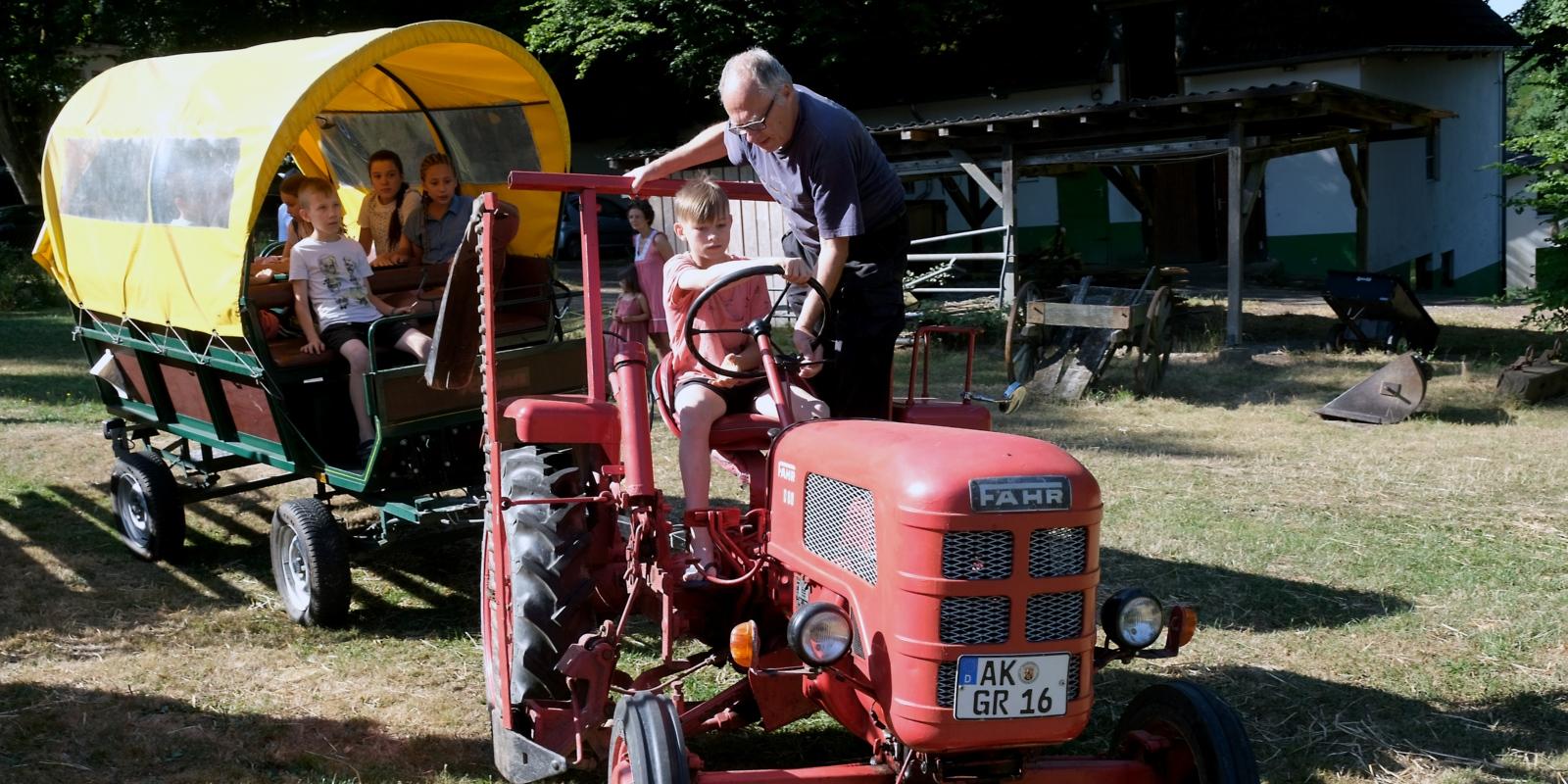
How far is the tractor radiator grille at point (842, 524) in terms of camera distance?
330 cm

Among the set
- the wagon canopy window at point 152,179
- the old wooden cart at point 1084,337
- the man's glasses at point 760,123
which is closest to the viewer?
the man's glasses at point 760,123

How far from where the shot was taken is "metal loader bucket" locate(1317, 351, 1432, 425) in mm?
10516

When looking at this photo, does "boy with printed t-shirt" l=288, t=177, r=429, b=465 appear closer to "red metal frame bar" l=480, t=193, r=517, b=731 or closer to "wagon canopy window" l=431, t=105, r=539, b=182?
"wagon canopy window" l=431, t=105, r=539, b=182

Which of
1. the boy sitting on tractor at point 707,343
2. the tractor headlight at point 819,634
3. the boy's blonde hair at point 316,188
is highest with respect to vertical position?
the boy's blonde hair at point 316,188

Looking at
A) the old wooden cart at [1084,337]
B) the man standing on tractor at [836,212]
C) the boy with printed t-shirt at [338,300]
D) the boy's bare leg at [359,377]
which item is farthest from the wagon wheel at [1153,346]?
the man standing on tractor at [836,212]

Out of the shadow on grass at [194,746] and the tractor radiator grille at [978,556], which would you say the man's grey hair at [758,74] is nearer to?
the tractor radiator grille at [978,556]

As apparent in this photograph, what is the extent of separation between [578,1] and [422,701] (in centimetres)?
1979

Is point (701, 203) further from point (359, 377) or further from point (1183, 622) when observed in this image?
point (359, 377)

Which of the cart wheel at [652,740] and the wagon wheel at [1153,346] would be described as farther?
the wagon wheel at [1153,346]

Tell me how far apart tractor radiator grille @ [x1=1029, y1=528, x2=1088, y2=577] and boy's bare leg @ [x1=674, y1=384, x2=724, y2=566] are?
1169mm

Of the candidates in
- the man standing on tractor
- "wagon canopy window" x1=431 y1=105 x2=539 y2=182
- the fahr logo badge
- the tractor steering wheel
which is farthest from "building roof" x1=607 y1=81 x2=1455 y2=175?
the fahr logo badge

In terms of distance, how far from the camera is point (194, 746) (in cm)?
477

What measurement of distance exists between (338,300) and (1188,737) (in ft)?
15.0

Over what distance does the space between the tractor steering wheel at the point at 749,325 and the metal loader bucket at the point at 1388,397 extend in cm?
769
